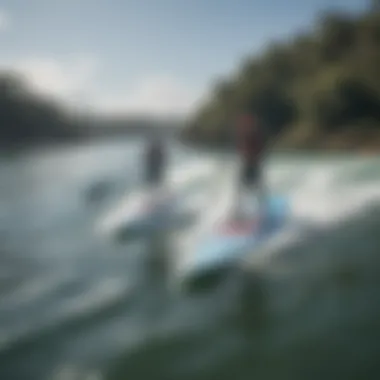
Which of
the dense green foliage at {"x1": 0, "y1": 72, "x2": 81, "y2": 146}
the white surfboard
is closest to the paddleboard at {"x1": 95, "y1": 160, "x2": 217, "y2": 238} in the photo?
the white surfboard

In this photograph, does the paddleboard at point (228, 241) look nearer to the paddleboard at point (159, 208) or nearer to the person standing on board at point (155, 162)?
the paddleboard at point (159, 208)

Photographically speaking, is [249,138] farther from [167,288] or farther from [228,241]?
[167,288]

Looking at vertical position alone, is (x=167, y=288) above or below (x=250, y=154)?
below

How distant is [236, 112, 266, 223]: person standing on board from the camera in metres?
1.91

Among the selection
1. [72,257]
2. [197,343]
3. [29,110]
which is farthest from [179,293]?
[29,110]

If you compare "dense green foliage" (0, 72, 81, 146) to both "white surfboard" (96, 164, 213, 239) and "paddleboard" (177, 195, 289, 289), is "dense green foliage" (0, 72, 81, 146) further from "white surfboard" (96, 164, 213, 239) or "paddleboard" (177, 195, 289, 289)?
"paddleboard" (177, 195, 289, 289)

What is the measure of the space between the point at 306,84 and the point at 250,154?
31 centimetres

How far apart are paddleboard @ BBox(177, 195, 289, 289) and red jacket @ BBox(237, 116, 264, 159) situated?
17cm

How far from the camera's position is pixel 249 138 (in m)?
1.91

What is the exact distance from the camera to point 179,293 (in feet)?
6.13

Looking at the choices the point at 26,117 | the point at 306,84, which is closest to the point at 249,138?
the point at 306,84

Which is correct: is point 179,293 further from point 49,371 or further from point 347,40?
point 347,40

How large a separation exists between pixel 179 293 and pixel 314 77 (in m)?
0.86

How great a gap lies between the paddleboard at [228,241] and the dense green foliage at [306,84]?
0.26 metres
